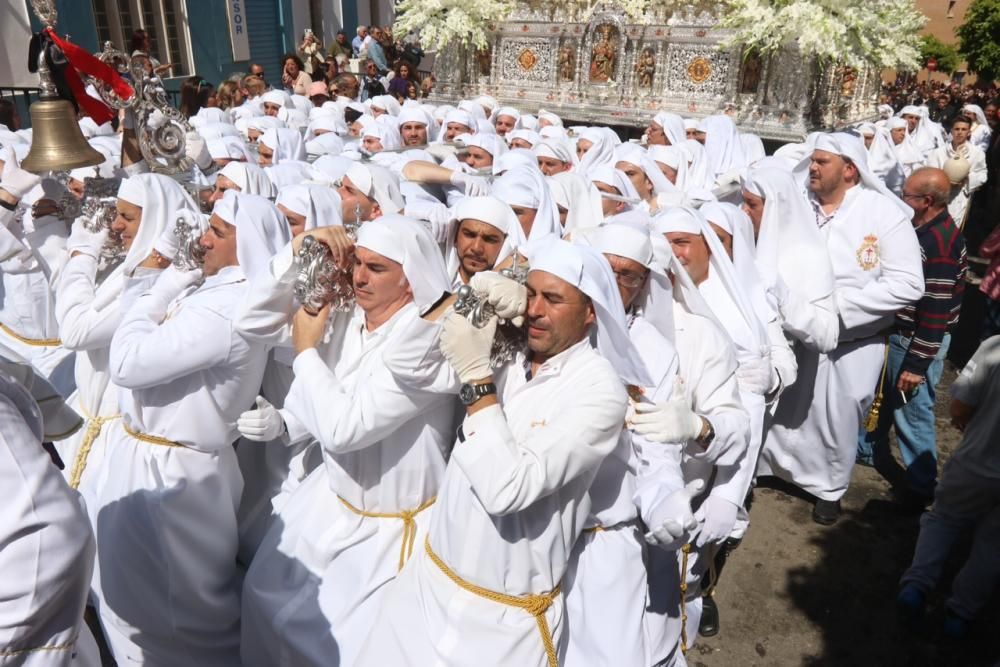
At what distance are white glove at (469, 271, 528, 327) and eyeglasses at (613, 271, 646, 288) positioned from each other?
892mm

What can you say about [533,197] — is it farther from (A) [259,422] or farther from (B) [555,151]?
(B) [555,151]

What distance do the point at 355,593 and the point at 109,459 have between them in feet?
4.82

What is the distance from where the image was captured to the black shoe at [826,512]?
5070mm

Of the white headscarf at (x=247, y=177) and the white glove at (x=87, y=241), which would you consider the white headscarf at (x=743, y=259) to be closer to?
the white headscarf at (x=247, y=177)

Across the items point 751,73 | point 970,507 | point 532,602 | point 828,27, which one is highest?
point 828,27

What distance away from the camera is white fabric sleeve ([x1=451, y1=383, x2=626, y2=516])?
2076 mm

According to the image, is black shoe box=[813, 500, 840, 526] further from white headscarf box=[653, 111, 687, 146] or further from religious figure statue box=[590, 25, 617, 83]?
religious figure statue box=[590, 25, 617, 83]

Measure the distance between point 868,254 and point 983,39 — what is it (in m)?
33.4

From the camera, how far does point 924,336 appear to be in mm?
5012

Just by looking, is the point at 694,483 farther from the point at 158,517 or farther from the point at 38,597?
the point at 38,597

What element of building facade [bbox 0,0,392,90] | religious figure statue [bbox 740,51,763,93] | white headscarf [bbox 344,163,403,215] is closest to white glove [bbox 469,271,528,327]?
white headscarf [bbox 344,163,403,215]

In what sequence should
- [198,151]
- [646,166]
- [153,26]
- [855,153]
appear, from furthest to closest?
[153,26] < [646,166] < [198,151] < [855,153]

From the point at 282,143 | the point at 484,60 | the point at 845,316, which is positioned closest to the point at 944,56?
the point at 484,60

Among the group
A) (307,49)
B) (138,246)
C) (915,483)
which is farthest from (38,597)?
(307,49)
